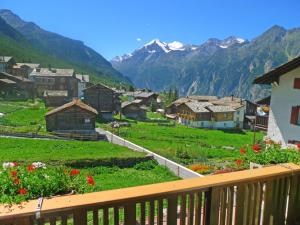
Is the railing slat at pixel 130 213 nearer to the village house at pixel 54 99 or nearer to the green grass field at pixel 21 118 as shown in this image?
the green grass field at pixel 21 118

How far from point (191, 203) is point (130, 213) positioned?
829mm

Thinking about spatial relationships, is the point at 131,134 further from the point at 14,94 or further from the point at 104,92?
the point at 14,94

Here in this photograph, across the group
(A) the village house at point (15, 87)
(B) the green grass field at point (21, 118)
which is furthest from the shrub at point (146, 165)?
(A) the village house at point (15, 87)

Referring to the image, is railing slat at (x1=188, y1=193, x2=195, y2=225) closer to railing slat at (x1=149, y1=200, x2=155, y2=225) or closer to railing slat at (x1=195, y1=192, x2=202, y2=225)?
railing slat at (x1=195, y1=192, x2=202, y2=225)

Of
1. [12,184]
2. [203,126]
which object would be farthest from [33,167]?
[203,126]

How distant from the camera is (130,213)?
362 centimetres

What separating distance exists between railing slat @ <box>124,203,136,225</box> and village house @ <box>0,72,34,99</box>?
226ft

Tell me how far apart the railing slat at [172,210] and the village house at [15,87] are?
68.9 m

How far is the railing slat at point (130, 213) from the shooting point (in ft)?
11.8

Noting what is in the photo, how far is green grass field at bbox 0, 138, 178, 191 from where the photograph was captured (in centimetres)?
2334

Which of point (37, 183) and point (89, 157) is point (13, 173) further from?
point (89, 157)

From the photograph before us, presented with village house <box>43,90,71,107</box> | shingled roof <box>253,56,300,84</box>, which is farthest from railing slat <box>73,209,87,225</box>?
village house <box>43,90,71,107</box>

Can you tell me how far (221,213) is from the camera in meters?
4.34

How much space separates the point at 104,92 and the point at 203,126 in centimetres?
2152
